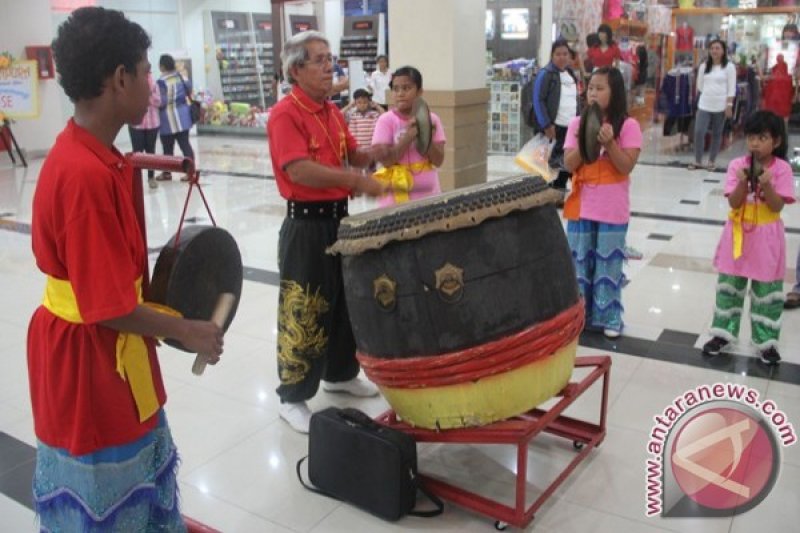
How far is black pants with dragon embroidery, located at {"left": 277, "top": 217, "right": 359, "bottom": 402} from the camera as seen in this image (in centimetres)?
254

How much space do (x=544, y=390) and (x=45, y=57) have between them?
428 inches

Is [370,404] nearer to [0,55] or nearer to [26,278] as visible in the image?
[26,278]

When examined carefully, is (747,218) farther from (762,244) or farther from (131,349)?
(131,349)

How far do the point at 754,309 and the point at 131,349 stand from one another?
8.92ft

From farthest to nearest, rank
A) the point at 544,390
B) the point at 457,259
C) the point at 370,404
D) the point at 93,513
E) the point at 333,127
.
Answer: the point at 370,404 < the point at 333,127 < the point at 544,390 < the point at 457,259 < the point at 93,513

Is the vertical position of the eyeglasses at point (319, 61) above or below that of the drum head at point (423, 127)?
above

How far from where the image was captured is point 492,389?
201cm

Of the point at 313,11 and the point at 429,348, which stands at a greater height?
the point at 313,11

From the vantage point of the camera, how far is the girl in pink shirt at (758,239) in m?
2.96

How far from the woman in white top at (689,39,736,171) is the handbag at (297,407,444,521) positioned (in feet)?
24.6

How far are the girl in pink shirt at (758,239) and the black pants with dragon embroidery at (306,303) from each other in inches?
65.5

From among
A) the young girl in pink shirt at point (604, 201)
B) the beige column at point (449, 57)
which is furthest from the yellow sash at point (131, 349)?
the beige column at point (449, 57)

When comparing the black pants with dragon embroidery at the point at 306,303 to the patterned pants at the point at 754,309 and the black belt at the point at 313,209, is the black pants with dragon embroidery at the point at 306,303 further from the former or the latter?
the patterned pants at the point at 754,309

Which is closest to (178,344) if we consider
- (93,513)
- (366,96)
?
(93,513)
